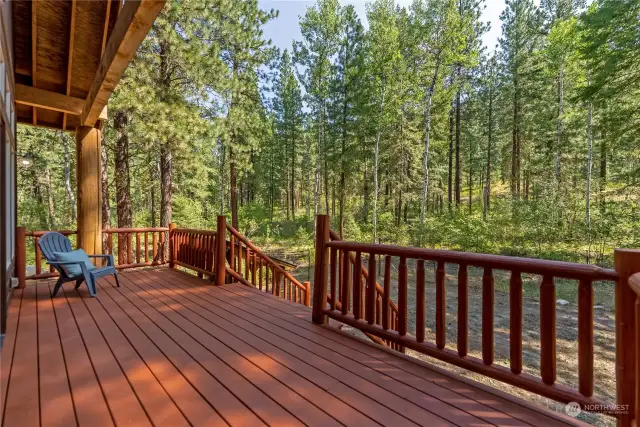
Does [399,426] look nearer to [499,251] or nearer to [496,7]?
[499,251]

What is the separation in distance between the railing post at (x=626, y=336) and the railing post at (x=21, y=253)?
6.04 m

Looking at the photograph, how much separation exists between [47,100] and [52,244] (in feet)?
7.04

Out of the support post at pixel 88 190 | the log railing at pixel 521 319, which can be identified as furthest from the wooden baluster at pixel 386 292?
the support post at pixel 88 190

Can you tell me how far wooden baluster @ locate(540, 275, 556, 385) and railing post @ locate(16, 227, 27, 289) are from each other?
5.79 metres

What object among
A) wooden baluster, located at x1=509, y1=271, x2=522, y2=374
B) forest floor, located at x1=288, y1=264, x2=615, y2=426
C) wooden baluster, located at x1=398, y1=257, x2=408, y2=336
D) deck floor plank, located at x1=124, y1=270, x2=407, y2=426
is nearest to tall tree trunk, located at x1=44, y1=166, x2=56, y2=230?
forest floor, located at x1=288, y1=264, x2=615, y2=426

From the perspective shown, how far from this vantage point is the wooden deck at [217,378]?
5.43ft

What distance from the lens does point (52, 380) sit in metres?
2.02

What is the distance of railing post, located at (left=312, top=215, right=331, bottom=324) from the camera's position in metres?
2.98

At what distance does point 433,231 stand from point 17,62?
1303 cm

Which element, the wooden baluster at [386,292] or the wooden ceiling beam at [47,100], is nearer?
the wooden baluster at [386,292]

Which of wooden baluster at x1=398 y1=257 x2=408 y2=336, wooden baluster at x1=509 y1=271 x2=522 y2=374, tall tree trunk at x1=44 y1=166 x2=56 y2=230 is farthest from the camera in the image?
tall tree trunk at x1=44 y1=166 x2=56 y2=230

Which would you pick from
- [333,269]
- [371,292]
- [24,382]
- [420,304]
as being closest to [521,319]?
[420,304]

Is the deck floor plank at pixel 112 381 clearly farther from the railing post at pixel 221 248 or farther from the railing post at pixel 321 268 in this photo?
the railing post at pixel 221 248

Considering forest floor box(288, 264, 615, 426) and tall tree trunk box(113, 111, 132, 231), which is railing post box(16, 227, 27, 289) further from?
forest floor box(288, 264, 615, 426)
